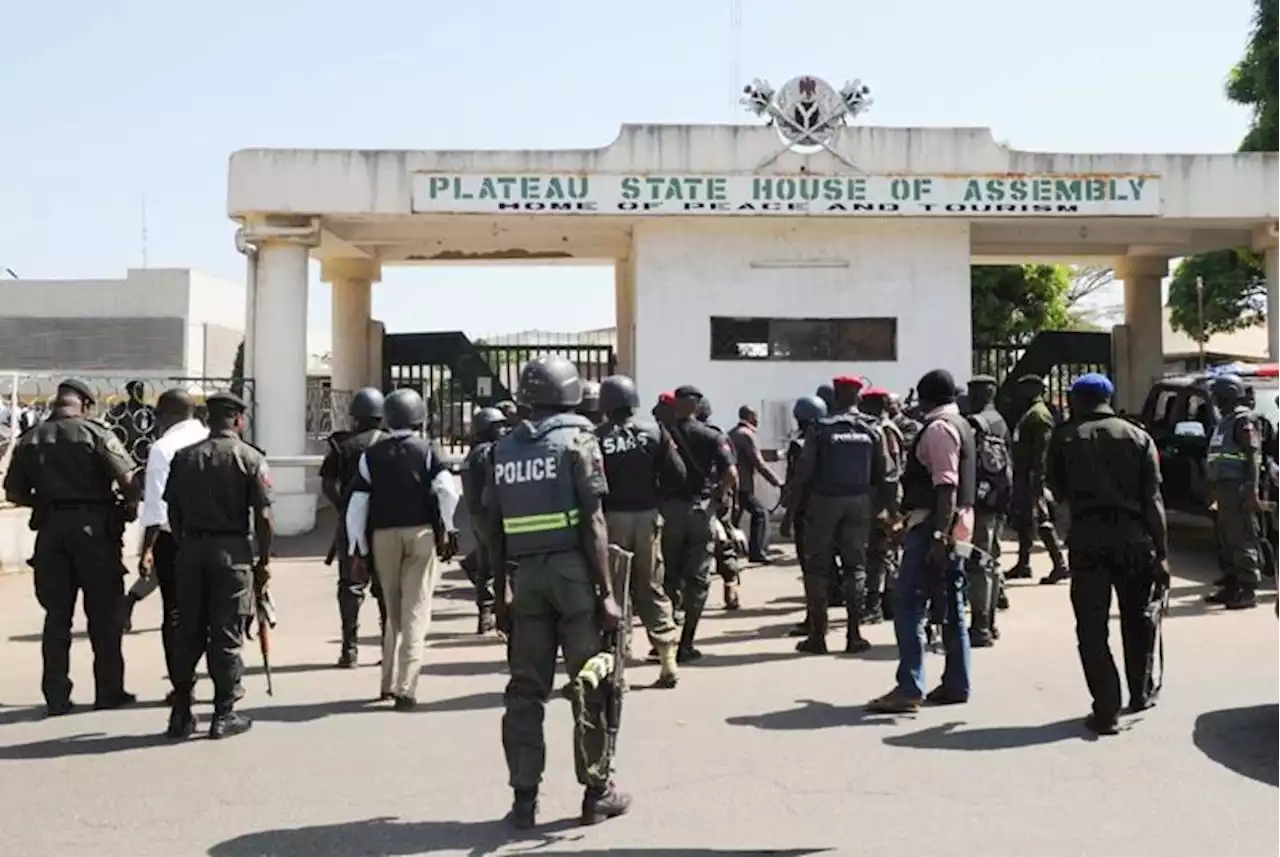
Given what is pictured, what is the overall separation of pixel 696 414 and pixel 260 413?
771 cm

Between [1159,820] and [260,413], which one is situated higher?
[260,413]

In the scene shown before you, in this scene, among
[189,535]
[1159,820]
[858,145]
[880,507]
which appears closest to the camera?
[1159,820]

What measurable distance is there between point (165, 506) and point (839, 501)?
4.20 metres

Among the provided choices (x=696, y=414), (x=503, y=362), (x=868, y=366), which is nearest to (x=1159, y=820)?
(x=696, y=414)

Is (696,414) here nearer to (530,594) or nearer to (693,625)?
(693,625)

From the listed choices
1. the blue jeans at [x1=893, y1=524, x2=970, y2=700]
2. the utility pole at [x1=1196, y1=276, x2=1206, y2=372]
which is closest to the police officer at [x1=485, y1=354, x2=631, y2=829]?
the blue jeans at [x1=893, y1=524, x2=970, y2=700]

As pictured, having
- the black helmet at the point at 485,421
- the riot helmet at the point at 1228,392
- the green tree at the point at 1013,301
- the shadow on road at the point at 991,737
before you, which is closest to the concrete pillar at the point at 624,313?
the black helmet at the point at 485,421

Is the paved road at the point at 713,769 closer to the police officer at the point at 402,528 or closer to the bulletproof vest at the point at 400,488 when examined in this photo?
the police officer at the point at 402,528

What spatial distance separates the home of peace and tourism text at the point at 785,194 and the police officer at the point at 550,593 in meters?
9.98

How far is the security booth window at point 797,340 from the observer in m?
15.3

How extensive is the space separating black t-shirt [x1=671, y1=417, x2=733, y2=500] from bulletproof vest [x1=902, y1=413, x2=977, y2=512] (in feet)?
5.66

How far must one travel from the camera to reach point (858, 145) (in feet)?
48.2

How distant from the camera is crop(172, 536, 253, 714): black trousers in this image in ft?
20.7

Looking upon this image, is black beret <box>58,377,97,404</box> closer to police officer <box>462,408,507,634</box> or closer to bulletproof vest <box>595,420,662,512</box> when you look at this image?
police officer <box>462,408,507,634</box>
